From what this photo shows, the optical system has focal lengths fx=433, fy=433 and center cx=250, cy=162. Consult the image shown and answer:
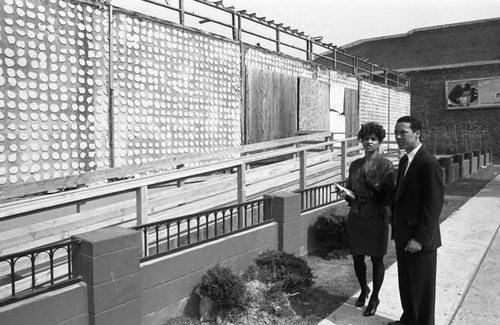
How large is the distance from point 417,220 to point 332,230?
2.75 meters

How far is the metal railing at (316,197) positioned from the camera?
20.1 feet

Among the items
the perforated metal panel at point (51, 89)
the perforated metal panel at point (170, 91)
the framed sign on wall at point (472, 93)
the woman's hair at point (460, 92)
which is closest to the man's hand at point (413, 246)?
the perforated metal panel at point (51, 89)

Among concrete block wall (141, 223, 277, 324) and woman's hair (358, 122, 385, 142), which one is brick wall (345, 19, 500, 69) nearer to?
woman's hair (358, 122, 385, 142)

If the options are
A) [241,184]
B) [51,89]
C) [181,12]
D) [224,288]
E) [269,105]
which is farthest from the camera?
[269,105]

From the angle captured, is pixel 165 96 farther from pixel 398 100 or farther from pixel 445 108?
pixel 445 108

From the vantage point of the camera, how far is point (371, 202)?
3.97 metres

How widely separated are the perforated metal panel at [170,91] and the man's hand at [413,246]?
18.4ft

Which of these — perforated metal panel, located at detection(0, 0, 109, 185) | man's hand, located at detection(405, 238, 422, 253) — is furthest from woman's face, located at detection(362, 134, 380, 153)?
perforated metal panel, located at detection(0, 0, 109, 185)

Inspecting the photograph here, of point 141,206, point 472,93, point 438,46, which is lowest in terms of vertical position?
point 141,206

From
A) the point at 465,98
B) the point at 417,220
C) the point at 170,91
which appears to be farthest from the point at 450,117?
the point at 417,220

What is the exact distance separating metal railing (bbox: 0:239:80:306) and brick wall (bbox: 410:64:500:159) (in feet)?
94.2

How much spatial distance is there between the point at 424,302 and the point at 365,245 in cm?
74

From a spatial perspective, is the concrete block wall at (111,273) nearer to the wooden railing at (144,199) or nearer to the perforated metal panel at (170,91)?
the wooden railing at (144,199)

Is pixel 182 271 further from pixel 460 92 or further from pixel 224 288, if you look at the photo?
pixel 460 92
